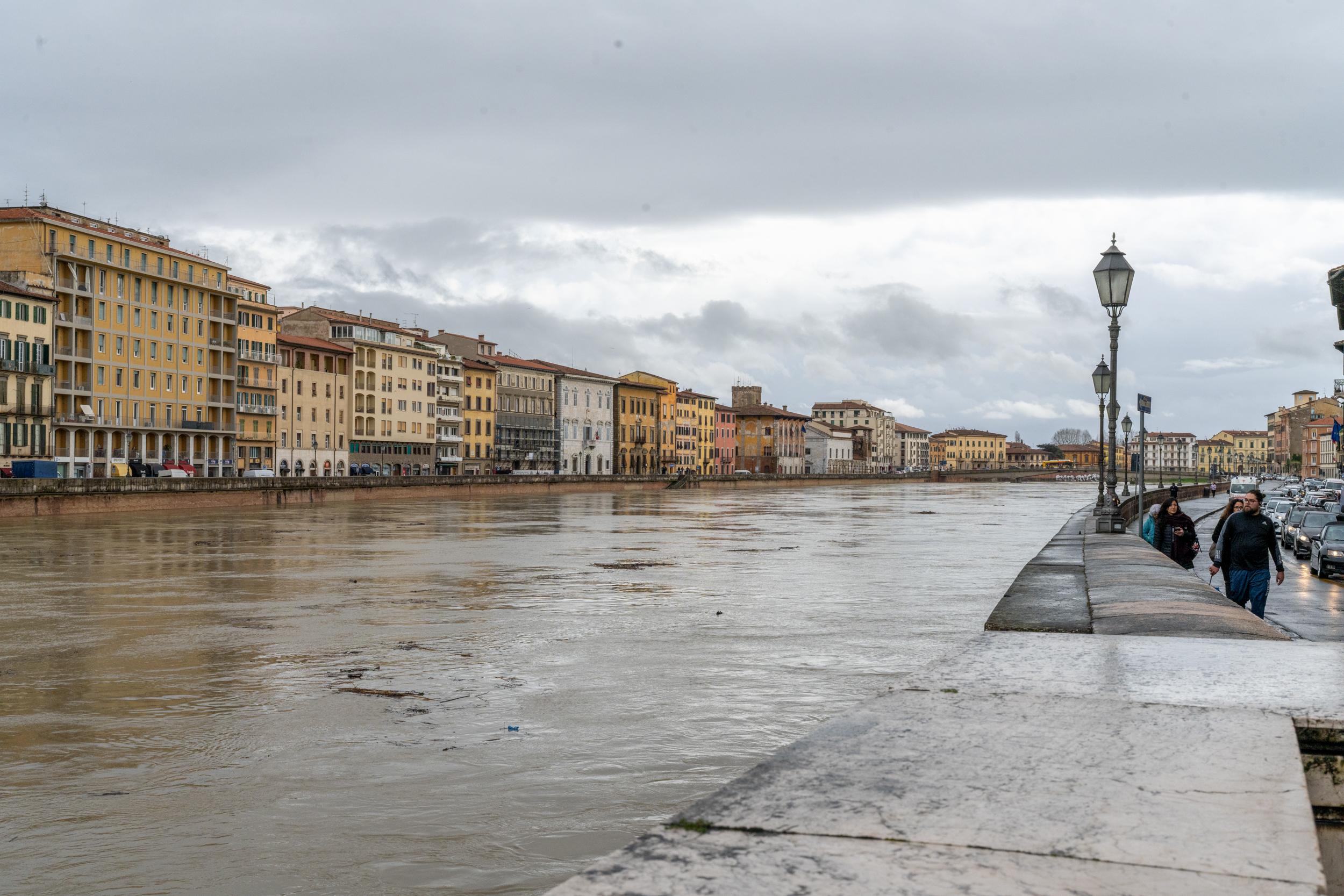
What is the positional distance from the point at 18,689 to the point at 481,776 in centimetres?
610

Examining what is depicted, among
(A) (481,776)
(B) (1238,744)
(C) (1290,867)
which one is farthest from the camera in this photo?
(A) (481,776)

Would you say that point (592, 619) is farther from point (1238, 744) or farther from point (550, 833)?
point (1238, 744)

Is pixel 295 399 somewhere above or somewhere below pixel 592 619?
above

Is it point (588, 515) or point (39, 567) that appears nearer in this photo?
point (39, 567)

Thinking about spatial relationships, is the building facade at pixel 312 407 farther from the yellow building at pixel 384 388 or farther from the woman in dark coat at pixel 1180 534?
the woman in dark coat at pixel 1180 534

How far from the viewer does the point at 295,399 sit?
106562 millimetres

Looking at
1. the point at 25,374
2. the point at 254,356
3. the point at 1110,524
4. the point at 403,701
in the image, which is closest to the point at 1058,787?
the point at 403,701

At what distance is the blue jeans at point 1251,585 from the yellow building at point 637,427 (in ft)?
476

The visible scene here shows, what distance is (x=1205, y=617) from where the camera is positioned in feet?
27.8

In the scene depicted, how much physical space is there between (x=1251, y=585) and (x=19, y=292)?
75.0 meters

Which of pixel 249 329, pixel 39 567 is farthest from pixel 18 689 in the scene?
pixel 249 329

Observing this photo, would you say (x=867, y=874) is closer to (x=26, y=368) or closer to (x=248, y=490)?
(x=248, y=490)

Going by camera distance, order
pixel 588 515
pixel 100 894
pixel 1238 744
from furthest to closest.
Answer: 1. pixel 588 515
2. pixel 100 894
3. pixel 1238 744

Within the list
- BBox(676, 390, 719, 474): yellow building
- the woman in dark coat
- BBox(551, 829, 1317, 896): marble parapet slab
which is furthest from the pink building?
BBox(551, 829, 1317, 896): marble parapet slab
